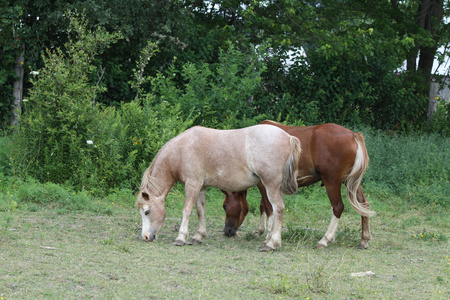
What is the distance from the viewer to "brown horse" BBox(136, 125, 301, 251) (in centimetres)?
663

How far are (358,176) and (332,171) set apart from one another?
0.33 meters

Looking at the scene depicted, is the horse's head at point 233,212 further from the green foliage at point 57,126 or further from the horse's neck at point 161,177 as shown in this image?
the green foliage at point 57,126

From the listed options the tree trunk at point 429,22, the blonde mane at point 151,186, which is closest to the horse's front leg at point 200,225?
the blonde mane at point 151,186

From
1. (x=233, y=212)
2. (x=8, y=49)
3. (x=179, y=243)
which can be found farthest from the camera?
(x=8, y=49)

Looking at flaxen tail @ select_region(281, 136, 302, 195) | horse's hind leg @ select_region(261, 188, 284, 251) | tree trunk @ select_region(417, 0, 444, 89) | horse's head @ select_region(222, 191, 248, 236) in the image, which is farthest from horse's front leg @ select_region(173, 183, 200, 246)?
tree trunk @ select_region(417, 0, 444, 89)

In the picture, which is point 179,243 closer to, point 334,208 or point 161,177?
point 161,177

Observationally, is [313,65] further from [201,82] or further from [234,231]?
[234,231]

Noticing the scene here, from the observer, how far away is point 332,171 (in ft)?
23.2

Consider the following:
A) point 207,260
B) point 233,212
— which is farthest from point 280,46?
point 207,260

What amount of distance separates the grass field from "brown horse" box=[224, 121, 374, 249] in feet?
0.91

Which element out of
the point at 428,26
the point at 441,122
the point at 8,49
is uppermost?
the point at 428,26

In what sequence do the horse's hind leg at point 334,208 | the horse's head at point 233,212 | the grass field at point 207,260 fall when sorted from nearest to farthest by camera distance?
1. the grass field at point 207,260
2. the horse's hind leg at point 334,208
3. the horse's head at point 233,212

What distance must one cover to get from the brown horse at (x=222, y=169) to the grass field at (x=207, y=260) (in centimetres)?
32

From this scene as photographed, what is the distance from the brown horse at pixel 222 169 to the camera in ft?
21.7
